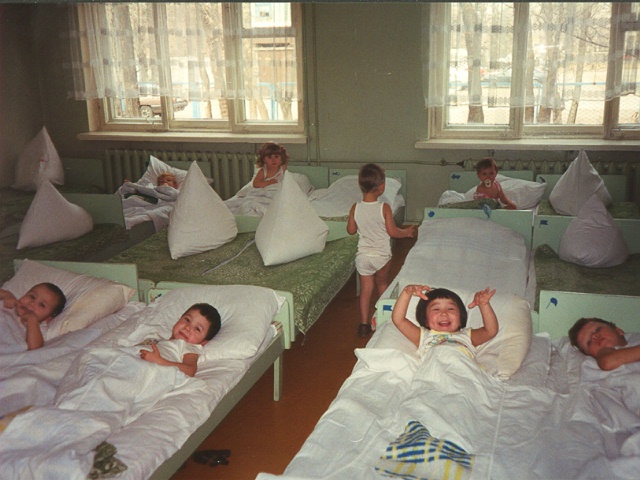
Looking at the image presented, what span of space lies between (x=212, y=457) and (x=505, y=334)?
3.84ft

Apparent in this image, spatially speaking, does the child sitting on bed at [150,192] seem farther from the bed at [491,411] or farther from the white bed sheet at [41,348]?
the bed at [491,411]

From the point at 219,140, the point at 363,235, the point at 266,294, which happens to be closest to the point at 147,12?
the point at 219,140

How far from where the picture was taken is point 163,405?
2156 mm

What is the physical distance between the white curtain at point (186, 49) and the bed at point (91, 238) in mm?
1567

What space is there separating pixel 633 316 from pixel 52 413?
2019 mm

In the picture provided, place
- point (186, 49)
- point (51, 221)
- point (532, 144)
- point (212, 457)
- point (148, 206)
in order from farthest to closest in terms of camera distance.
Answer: point (186, 49)
point (532, 144)
point (148, 206)
point (51, 221)
point (212, 457)

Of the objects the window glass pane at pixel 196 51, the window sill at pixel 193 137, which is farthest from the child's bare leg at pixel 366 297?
the window glass pane at pixel 196 51

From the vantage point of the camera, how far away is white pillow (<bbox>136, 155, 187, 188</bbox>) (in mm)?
5379

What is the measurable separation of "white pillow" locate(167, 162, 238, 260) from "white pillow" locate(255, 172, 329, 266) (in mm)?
281

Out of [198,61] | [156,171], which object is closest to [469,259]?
[156,171]

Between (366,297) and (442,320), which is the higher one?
(442,320)

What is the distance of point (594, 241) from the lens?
3467mm

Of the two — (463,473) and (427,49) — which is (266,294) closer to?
(463,473)

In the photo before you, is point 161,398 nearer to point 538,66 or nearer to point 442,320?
point 442,320
